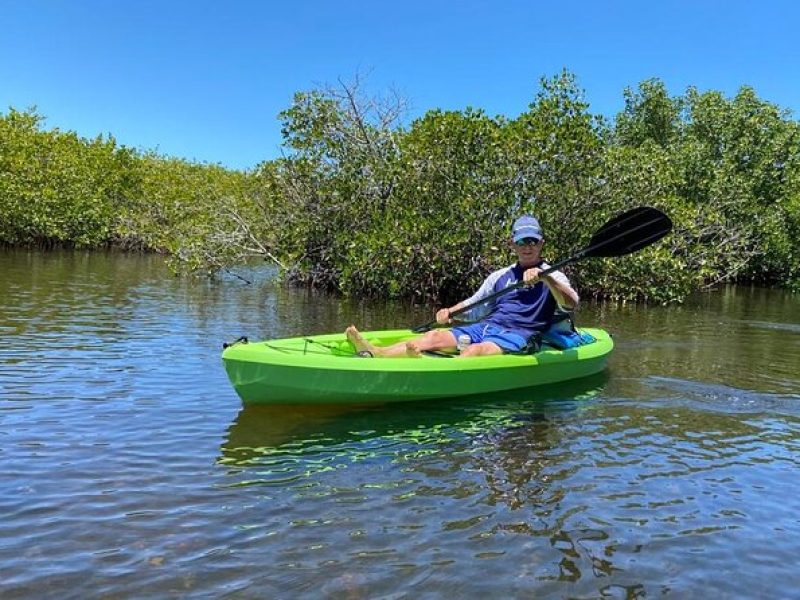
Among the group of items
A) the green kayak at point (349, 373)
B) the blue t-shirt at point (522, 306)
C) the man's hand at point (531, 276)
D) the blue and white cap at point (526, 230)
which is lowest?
the green kayak at point (349, 373)

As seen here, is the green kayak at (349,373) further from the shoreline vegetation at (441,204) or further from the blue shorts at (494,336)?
the shoreline vegetation at (441,204)

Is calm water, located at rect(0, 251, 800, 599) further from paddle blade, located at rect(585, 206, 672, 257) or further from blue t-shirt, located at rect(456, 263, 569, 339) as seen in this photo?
paddle blade, located at rect(585, 206, 672, 257)

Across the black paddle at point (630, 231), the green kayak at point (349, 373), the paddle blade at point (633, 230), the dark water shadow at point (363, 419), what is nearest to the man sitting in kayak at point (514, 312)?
the green kayak at point (349, 373)

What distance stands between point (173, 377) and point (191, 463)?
2.83 metres

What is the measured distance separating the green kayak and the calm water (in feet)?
0.56

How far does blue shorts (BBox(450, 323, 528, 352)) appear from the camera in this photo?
7008 mm

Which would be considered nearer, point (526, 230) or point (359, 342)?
point (359, 342)

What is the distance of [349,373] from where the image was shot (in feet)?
19.0

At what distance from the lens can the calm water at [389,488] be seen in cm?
318

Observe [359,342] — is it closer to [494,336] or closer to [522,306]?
[494,336]

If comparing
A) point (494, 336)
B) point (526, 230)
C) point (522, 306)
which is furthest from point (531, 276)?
point (494, 336)

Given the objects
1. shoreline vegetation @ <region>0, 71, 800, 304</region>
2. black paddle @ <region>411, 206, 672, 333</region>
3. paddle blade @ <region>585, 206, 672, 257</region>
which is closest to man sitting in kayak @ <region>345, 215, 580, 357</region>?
black paddle @ <region>411, 206, 672, 333</region>

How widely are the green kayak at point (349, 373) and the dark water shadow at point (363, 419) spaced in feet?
0.31

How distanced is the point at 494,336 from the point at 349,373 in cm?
193
